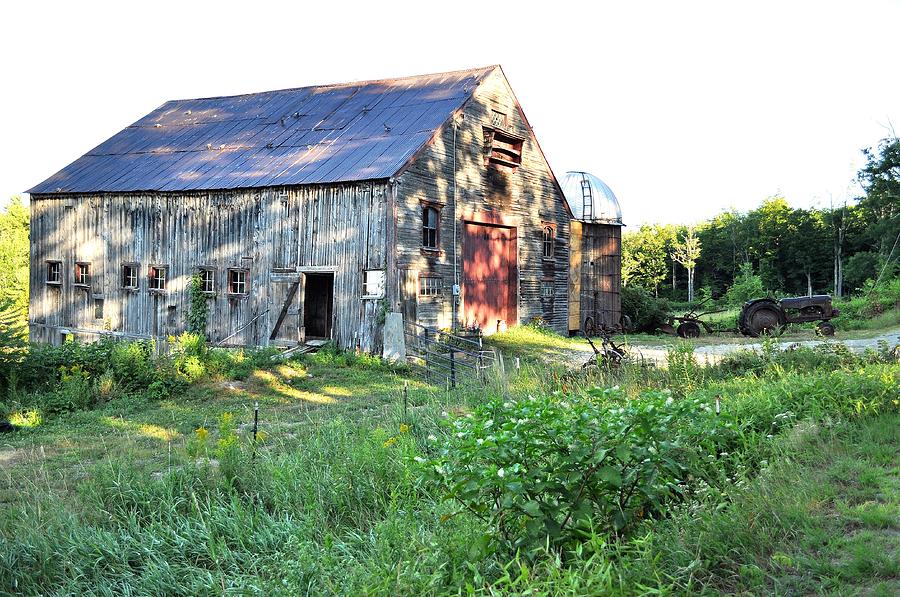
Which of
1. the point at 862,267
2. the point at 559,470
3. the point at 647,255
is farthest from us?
the point at 647,255

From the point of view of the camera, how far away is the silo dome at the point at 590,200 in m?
29.4

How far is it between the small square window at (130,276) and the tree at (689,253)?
121 feet

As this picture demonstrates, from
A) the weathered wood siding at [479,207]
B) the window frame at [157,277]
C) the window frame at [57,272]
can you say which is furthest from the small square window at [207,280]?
the window frame at [57,272]

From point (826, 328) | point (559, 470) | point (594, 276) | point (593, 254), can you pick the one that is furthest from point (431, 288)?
point (559, 470)

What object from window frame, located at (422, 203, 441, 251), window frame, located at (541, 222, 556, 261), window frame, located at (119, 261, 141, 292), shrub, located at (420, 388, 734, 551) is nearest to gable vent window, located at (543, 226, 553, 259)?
window frame, located at (541, 222, 556, 261)

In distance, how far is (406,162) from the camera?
18297 millimetres

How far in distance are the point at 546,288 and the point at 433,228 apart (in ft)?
20.2

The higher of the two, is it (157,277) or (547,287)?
(157,277)

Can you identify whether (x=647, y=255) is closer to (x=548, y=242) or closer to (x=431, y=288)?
(x=548, y=242)

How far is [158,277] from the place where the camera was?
22.1 meters

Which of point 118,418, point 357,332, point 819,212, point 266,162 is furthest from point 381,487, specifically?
point 819,212

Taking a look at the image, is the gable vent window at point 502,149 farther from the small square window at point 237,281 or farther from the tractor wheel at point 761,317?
the tractor wheel at point 761,317

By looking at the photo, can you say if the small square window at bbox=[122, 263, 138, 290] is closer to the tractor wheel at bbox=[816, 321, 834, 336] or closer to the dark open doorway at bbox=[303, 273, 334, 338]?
the dark open doorway at bbox=[303, 273, 334, 338]

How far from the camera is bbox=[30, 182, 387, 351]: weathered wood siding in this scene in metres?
18.5
